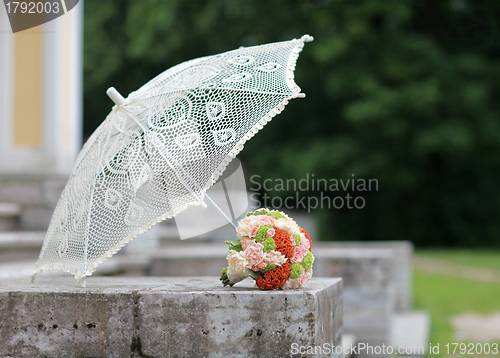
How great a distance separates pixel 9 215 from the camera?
5348mm

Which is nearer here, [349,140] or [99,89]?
[349,140]

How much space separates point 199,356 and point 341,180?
12.8 metres

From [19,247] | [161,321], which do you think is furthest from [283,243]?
[19,247]

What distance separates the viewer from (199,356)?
2418 mm

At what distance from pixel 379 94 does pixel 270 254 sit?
12421 millimetres

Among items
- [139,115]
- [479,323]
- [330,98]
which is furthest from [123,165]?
[330,98]

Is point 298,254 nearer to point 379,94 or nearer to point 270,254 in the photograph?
point 270,254

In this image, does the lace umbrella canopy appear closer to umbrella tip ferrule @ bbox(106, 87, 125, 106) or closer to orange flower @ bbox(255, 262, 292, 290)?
umbrella tip ferrule @ bbox(106, 87, 125, 106)

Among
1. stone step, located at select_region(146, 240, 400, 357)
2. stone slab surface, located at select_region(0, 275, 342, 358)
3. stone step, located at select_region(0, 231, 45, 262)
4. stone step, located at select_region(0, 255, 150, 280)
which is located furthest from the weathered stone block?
stone slab surface, located at select_region(0, 275, 342, 358)

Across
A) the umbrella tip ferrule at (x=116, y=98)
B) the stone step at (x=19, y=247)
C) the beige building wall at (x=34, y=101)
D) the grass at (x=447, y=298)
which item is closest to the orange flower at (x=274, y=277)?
the umbrella tip ferrule at (x=116, y=98)

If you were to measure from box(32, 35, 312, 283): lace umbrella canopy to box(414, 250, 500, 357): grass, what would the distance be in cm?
339

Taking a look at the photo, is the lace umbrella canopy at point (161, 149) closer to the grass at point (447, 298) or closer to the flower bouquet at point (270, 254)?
the flower bouquet at point (270, 254)

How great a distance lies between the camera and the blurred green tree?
14414 mm

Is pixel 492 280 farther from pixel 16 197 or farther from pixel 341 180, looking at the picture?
pixel 16 197
